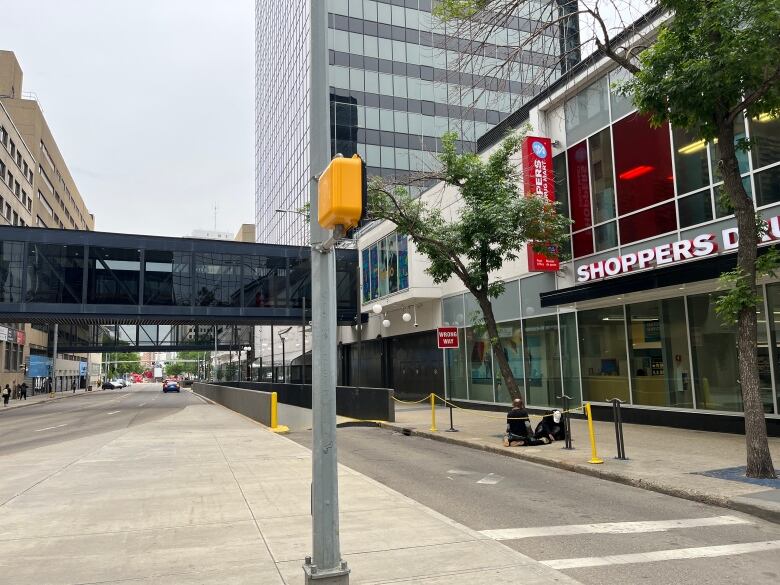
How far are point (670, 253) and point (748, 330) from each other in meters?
5.86

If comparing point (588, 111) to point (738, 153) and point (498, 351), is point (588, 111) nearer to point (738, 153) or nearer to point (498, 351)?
point (738, 153)

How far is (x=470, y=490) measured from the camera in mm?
9227

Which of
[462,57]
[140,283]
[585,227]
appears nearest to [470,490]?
[462,57]

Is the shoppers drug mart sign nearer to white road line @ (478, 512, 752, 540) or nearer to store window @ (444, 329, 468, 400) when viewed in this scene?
white road line @ (478, 512, 752, 540)

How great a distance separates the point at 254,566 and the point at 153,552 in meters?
1.21

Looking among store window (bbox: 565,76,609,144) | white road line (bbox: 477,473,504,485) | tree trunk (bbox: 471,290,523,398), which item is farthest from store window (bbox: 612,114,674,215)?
white road line (bbox: 477,473,504,485)

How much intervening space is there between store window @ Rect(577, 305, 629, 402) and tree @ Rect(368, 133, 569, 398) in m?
3.40

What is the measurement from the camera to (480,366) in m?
24.7

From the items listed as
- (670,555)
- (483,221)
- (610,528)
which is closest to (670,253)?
(483,221)

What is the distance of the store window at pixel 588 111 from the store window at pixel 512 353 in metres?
7.08

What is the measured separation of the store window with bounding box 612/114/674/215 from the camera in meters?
15.8

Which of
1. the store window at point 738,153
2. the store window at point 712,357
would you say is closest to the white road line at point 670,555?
the store window at point 712,357

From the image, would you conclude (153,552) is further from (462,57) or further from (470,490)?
(462,57)

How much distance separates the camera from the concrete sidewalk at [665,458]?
812cm
